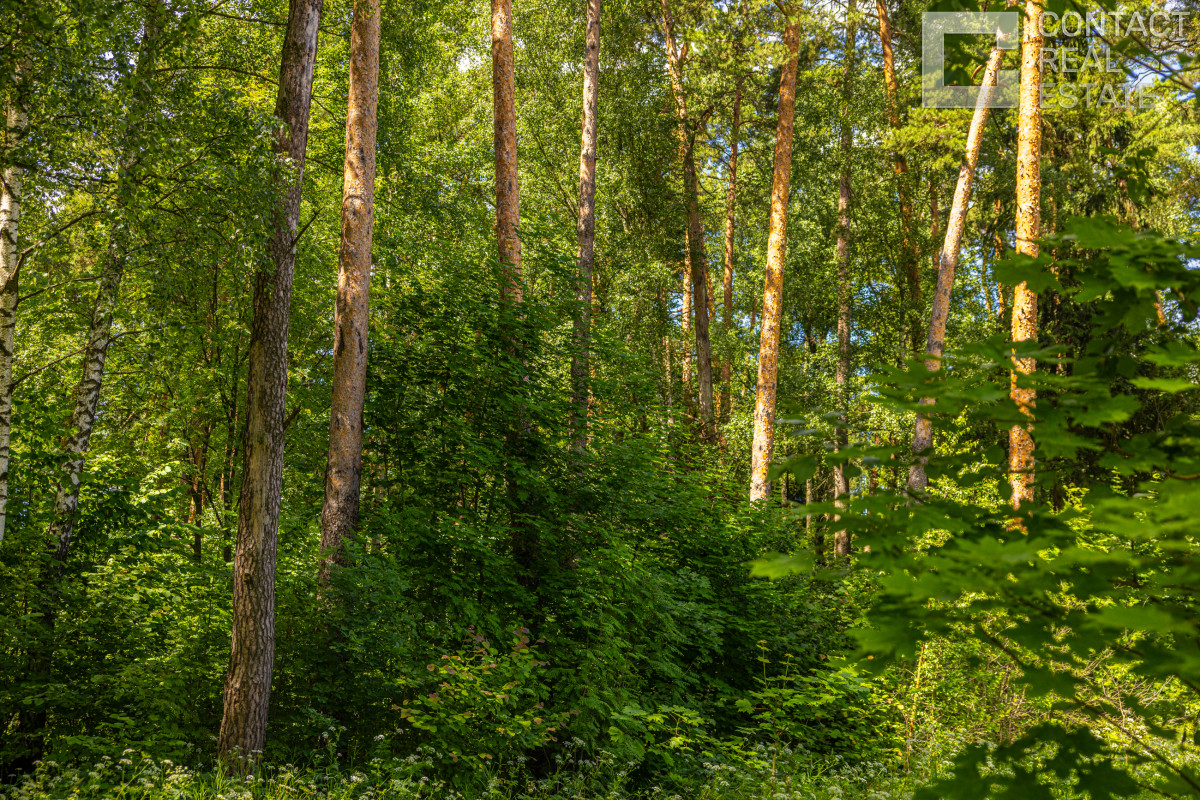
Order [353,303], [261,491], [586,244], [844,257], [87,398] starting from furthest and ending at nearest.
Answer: [844,257] → [586,244] → [87,398] → [353,303] → [261,491]

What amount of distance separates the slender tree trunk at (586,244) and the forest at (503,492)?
0.10 metres

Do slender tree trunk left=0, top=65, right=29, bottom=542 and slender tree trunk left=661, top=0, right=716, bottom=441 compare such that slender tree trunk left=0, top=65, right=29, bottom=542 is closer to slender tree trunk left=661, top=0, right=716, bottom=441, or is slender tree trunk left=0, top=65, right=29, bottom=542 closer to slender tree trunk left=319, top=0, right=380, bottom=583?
slender tree trunk left=319, top=0, right=380, bottom=583

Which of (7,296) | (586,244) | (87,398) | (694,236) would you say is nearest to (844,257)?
(694,236)

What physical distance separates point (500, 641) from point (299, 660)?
182 centimetres

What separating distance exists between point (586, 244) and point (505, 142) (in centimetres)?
210

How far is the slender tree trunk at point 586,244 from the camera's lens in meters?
9.29

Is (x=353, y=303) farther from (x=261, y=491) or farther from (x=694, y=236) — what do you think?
(x=694, y=236)

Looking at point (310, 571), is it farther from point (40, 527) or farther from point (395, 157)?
point (395, 157)

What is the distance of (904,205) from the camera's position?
800 inches

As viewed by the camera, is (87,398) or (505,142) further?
(505,142)

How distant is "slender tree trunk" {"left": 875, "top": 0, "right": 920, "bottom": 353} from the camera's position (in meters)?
18.7

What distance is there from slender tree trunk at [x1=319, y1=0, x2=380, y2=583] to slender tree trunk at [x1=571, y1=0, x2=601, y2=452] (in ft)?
8.55

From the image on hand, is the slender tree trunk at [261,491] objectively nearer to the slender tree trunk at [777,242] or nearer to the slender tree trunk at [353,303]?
the slender tree trunk at [353,303]

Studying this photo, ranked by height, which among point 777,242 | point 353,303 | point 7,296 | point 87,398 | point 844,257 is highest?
point 844,257
